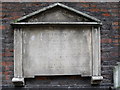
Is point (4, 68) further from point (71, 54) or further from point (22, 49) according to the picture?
point (71, 54)

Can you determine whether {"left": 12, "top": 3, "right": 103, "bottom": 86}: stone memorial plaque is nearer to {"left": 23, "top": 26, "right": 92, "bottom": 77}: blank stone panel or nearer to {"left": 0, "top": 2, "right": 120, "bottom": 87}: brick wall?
{"left": 23, "top": 26, "right": 92, "bottom": 77}: blank stone panel

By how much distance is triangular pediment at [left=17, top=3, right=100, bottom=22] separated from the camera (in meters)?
5.04

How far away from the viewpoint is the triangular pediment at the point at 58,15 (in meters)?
5.04

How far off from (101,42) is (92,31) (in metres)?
0.33

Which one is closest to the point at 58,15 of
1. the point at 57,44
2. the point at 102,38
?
the point at 57,44

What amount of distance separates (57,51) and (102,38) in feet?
3.37

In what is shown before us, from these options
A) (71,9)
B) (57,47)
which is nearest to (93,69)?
(57,47)

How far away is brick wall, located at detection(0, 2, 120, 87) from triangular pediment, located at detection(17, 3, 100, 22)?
0.73 feet

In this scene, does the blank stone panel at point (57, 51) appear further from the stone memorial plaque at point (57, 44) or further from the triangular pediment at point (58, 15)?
the triangular pediment at point (58, 15)

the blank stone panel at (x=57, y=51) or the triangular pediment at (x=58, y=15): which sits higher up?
the triangular pediment at (x=58, y=15)

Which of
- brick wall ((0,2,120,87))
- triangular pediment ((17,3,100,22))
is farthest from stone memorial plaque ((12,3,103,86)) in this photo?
brick wall ((0,2,120,87))

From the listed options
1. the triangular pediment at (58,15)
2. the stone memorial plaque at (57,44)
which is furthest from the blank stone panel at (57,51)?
the triangular pediment at (58,15)

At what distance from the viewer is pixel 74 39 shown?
5.10 m

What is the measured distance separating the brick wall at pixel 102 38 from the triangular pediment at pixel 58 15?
22 cm
